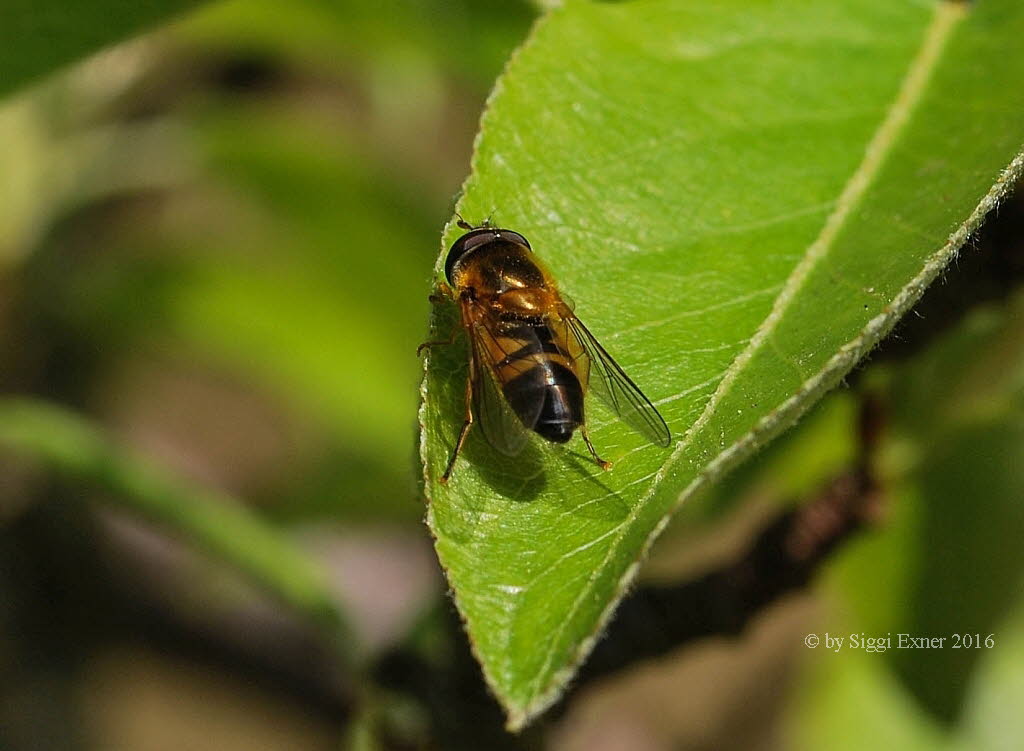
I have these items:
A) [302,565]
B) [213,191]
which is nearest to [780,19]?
[302,565]

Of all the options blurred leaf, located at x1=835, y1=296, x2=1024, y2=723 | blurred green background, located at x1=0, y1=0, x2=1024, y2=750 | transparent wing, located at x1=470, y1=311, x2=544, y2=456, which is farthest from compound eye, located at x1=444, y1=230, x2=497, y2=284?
blurred leaf, located at x1=835, y1=296, x2=1024, y2=723

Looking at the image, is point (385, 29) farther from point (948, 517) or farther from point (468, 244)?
point (948, 517)

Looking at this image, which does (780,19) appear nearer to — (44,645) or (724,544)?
(724,544)

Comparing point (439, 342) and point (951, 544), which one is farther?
point (951, 544)

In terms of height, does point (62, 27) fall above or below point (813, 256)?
above

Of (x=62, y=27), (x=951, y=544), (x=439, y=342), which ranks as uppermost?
(x=62, y=27)

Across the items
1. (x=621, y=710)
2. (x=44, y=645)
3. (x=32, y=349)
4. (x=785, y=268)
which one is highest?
(x=785, y=268)

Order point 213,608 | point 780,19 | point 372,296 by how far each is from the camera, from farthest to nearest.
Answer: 1. point 213,608
2. point 372,296
3. point 780,19

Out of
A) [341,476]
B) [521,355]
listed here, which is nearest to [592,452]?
[521,355]
